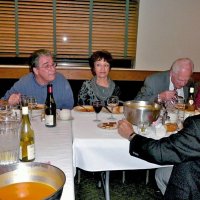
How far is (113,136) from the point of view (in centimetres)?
180

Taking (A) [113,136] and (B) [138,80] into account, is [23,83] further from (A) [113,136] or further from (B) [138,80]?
(B) [138,80]

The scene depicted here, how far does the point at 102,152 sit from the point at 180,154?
2.25 ft

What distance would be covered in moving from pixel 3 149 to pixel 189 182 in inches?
35.7

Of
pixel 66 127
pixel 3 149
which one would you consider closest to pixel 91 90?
pixel 66 127

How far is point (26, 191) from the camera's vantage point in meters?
0.91

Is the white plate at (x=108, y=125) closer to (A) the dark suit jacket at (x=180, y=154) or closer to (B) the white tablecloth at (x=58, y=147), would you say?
(B) the white tablecloth at (x=58, y=147)

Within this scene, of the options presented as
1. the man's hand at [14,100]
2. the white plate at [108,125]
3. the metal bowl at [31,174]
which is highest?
the man's hand at [14,100]

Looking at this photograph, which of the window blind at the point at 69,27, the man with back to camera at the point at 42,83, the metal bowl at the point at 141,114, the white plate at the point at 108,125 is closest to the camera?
the metal bowl at the point at 141,114

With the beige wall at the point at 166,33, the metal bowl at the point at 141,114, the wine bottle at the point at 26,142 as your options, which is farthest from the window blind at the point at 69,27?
the wine bottle at the point at 26,142

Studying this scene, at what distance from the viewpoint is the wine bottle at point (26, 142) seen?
4.32ft

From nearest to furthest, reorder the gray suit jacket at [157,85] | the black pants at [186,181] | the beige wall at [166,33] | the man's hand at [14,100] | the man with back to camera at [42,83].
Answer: the black pants at [186,181] < the man's hand at [14,100] < the man with back to camera at [42,83] < the gray suit jacket at [157,85] < the beige wall at [166,33]

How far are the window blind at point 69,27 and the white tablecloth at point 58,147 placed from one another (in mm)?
2557

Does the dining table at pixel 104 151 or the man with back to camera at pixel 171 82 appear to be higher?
the man with back to camera at pixel 171 82

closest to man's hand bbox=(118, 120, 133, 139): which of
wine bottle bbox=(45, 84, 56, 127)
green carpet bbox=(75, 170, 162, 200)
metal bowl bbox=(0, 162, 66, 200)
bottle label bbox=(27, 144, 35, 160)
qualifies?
wine bottle bbox=(45, 84, 56, 127)
